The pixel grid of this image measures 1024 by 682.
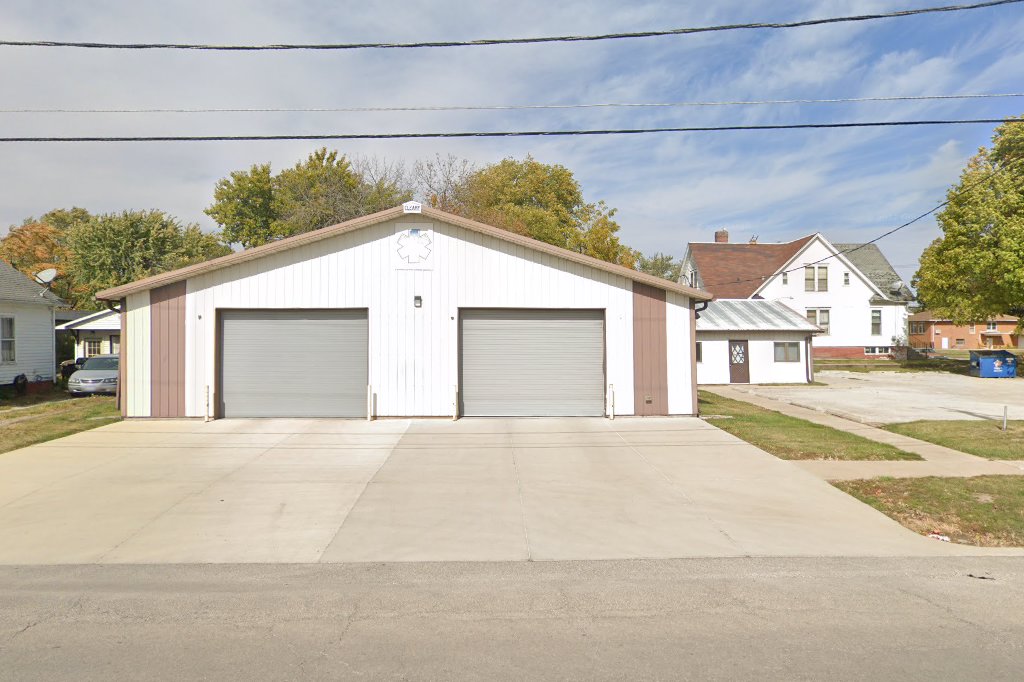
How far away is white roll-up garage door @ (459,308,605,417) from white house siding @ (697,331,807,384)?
14316mm

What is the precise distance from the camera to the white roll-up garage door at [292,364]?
15977mm

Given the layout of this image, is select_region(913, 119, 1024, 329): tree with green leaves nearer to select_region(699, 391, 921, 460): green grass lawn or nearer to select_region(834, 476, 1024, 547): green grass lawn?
select_region(699, 391, 921, 460): green grass lawn

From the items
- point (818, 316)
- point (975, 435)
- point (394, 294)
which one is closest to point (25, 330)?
point (394, 294)

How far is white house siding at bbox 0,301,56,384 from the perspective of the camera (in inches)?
871

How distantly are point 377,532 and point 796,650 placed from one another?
14.8ft

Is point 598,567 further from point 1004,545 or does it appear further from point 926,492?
point 926,492

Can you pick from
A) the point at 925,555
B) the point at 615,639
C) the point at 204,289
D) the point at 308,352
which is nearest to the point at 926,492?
the point at 925,555

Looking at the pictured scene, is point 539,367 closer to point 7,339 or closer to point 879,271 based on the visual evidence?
point 7,339

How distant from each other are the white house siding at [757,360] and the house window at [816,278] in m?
17.9

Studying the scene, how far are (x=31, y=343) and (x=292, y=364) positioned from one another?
46.6ft

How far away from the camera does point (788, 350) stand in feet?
96.2

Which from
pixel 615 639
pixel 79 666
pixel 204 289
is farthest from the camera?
→ pixel 204 289

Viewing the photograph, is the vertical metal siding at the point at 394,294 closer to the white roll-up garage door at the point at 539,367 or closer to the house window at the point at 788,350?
the white roll-up garage door at the point at 539,367

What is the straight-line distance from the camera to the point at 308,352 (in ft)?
52.7
